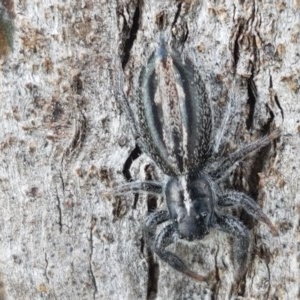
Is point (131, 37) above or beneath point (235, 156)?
above

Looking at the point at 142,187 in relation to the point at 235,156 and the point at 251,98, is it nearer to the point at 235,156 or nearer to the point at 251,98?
the point at 235,156

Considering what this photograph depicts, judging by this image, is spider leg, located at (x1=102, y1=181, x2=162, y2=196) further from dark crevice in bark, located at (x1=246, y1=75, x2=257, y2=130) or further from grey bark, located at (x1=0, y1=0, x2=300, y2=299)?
dark crevice in bark, located at (x1=246, y1=75, x2=257, y2=130)

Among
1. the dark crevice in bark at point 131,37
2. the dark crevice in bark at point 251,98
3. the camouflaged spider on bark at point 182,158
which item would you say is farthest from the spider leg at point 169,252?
the dark crevice in bark at point 131,37

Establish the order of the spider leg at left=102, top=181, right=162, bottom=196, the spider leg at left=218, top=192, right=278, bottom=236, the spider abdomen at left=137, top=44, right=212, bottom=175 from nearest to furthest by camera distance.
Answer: the spider abdomen at left=137, top=44, right=212, bottom=175
the spider leg at left=218, top=192, right=278, bottom=236
the spider leg at left=102, top=181, right=162, bottom=196

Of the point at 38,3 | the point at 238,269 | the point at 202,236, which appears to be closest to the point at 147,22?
the point at 38,3

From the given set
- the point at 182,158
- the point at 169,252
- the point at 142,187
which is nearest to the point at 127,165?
the point at 142,187

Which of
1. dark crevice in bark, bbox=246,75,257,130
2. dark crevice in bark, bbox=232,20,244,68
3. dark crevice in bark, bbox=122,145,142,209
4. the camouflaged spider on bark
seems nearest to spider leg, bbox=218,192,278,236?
the camouflaged spider on bark
